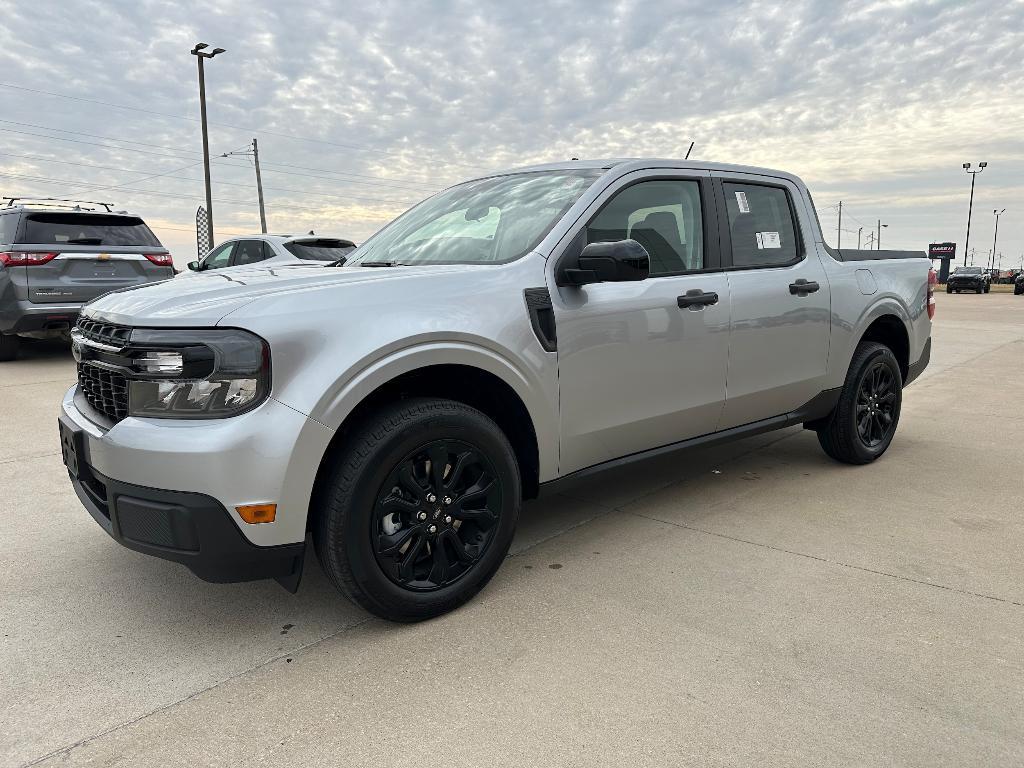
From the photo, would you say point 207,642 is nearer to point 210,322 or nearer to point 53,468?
point 210,322

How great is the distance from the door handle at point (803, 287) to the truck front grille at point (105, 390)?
10.3 ft

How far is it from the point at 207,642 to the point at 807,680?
196 centimetres

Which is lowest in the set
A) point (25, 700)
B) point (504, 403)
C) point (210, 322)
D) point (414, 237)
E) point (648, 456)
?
point (25, 700)

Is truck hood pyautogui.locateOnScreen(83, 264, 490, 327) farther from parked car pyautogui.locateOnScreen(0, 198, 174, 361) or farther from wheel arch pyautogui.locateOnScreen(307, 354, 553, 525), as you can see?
parked car pyautogui.locateOnScreen(0, 198, 174, 361)

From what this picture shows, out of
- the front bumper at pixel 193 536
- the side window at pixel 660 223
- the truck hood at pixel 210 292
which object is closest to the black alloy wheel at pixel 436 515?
the front bumper at pixel 193 536

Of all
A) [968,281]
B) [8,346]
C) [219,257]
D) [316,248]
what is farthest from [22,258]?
[968,281]

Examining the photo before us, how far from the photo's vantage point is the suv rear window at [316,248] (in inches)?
363

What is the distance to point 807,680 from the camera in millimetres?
2293

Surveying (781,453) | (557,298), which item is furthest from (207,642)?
(781,453)

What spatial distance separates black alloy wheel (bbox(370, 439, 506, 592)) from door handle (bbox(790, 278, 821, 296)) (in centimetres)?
209

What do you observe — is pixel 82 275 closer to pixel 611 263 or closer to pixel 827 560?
pixel 611 263

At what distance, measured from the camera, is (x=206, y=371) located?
7.35 ft

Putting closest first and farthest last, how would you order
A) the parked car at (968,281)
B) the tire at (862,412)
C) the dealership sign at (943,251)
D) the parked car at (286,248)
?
the tire at (862,412) → the parked car at (286,248) → the parked car at (968,281) → the dealership sign at (943,251)

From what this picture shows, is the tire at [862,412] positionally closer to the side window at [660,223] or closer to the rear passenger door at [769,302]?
the rear passenger door at [769,302]
